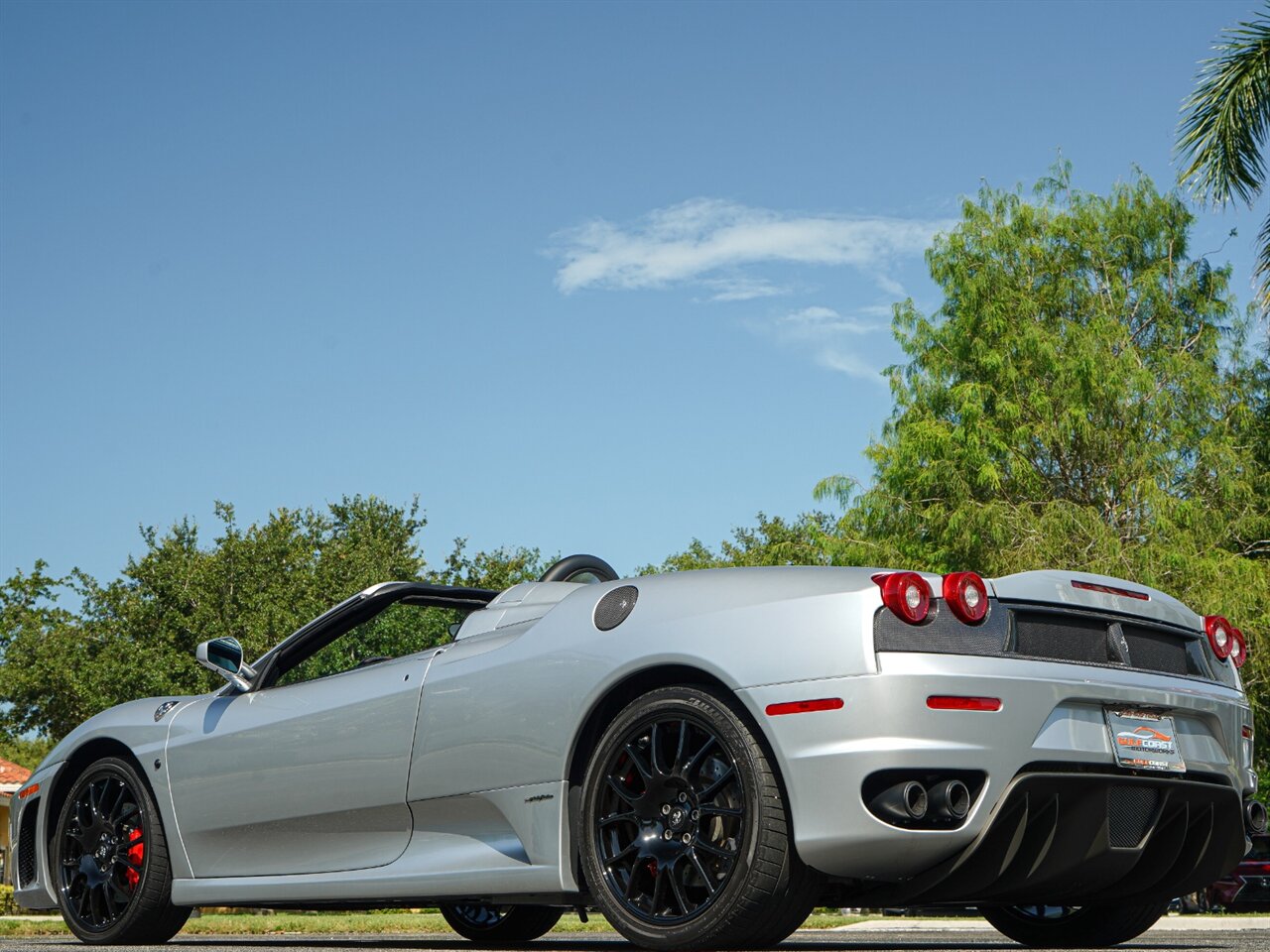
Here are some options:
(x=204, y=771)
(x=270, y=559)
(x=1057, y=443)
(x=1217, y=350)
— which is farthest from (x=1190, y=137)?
(x=270, y=559)

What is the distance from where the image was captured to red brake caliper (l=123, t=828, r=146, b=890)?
645cm

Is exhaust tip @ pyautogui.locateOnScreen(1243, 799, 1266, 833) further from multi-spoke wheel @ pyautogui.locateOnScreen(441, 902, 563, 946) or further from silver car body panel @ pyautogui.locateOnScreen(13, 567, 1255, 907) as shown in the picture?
multi-spoke wheel @ pyautogui.locateOnScreen(441, 902, 563, 946)

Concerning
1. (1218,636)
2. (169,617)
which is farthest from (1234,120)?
(169,617)

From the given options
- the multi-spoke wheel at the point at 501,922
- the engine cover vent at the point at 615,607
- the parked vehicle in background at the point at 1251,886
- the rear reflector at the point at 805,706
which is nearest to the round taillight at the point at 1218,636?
the rear reflector at the point at 805,706

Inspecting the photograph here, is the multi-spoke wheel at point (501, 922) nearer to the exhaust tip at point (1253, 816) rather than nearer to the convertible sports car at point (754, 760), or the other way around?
the convertible sports car at point (754, 760)

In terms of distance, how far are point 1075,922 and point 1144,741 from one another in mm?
→ 1388

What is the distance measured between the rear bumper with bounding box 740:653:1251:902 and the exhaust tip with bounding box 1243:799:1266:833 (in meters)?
0.55

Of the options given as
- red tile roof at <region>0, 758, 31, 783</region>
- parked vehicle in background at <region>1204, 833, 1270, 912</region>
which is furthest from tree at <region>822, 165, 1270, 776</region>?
red tile roof at <region>0, 758, 31, 783</region>

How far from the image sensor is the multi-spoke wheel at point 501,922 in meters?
6.87

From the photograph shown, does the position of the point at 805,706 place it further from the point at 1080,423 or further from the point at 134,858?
the point at 1080,423

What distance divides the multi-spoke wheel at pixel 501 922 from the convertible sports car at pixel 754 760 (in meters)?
1.37

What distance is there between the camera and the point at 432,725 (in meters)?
5.36

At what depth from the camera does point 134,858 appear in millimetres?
6500

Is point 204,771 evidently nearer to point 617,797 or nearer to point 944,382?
point 617,797
